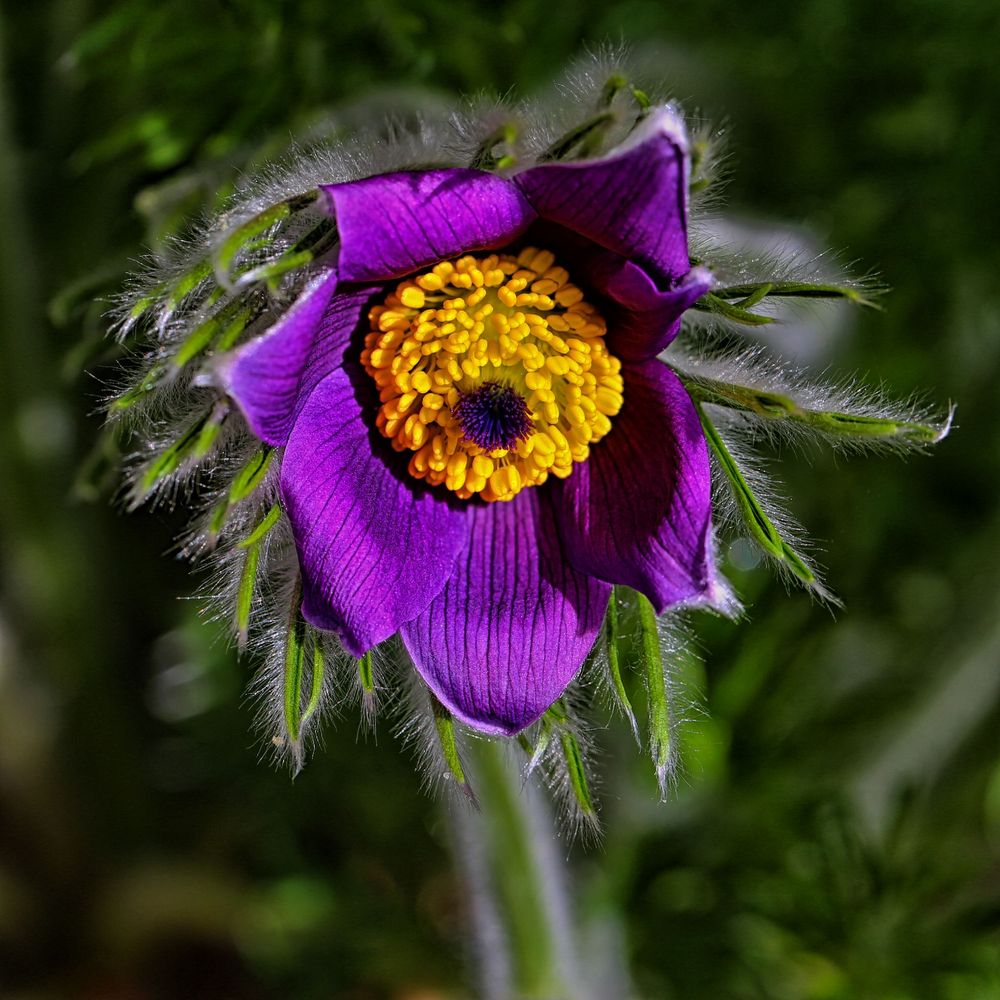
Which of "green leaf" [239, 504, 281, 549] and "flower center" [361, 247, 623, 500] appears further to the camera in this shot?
"flower center" [361, 247, 623, 500]

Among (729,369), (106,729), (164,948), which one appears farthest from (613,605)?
(164,948)

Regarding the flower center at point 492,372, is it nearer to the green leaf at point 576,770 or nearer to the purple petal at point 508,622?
the purple petal at point 508,622

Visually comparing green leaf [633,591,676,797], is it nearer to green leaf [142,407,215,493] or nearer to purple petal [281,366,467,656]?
purple petal [281,366,467,656]

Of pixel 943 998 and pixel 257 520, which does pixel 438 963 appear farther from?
pixel 257 520

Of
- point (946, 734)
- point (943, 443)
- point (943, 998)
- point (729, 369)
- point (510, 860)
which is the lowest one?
point (943, 998)

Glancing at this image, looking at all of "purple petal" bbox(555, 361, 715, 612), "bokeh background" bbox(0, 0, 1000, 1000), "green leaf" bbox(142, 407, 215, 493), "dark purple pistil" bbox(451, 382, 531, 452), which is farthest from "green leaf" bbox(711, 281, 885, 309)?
"bokeh background" bbox(0, 0, 1000, 1000)

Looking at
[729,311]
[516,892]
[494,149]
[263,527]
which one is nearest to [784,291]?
[729,311]

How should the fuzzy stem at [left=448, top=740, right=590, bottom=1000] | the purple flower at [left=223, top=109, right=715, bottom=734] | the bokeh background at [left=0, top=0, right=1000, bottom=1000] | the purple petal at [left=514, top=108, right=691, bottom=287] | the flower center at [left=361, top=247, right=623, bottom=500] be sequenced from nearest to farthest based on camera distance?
the purple petal at [left=514, top=108, right=691, bottom=287]
the purple flower at [left=223, top=109, right=715, bottom=734]
the flower center at [left=361, top=247, right=623, bottom=500]
the fuzzy stem at [left=448, top=740, right=590, bottom=1000]
the bokeh background at [left=0, top=0, right=1000, bottom=1000]
